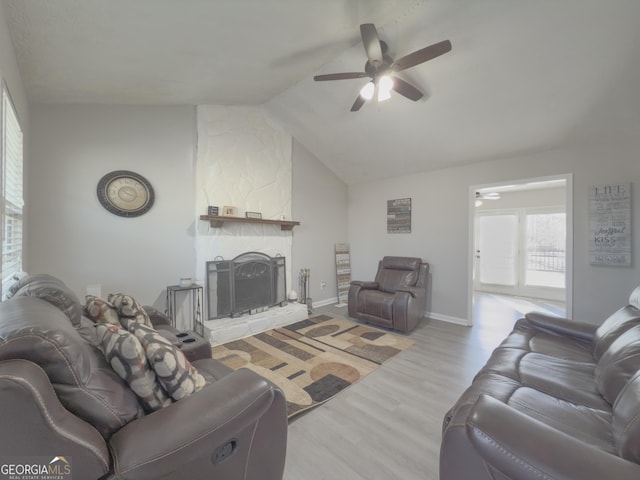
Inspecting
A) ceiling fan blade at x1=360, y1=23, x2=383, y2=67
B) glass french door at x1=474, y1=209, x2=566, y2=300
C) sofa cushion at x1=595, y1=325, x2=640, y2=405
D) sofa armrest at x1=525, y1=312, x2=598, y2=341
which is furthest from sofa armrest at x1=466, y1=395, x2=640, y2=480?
glass french door at x1=474, y1=209, x2=566, y2=300

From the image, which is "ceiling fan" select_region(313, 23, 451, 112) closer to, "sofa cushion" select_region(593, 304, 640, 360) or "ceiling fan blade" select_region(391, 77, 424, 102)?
"ceiling fan blade" select_region(391, 77, 424, 102)

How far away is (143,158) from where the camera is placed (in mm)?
3207

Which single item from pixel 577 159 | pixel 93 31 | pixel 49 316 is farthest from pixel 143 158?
pixel 577 159

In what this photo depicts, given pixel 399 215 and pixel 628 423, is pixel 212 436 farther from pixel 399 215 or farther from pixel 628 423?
pixel 399 215

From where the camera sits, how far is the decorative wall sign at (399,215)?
15.1 ft

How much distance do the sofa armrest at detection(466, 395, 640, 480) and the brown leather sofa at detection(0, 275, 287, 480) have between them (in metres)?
0.82

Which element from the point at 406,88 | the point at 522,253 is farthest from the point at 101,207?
the point at 522,253

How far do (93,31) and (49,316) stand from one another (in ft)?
6.52

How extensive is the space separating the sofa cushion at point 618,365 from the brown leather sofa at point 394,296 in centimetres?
208

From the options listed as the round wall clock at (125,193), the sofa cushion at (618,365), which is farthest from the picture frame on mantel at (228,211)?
the sofa cushion at (618,365)

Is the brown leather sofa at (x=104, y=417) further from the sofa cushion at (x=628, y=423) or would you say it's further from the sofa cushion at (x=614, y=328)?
the sofa cushion at (x=614, y=328)

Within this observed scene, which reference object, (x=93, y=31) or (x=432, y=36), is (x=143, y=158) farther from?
(x=432, y=36)

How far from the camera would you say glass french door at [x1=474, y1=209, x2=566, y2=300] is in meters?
5.57

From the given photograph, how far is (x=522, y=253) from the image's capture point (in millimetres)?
5992
